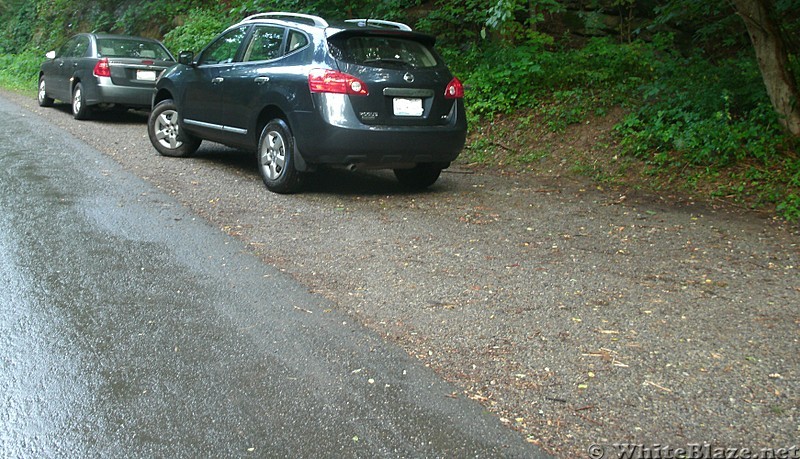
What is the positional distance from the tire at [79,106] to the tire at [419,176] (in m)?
8.27

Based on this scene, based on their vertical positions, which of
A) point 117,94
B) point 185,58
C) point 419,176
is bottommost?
point 419,176

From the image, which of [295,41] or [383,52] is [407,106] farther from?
[295,41]

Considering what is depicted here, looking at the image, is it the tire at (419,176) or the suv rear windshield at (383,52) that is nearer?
the suv rear windshield at (383,52)

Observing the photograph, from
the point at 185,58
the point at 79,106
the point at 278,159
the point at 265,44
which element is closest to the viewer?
the point at 278,159

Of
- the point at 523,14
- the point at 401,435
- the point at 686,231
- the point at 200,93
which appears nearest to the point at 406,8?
the point at 523,14

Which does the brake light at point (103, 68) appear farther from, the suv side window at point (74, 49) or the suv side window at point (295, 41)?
the suv side window at point (295, 41)

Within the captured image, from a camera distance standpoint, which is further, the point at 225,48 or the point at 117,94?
the point at 117,94

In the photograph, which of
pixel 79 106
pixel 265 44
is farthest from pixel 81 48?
pixel 265 44

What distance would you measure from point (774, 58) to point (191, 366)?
8358 millimetres

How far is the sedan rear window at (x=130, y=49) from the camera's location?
635 inches

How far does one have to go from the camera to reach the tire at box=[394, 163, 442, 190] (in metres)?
9.81

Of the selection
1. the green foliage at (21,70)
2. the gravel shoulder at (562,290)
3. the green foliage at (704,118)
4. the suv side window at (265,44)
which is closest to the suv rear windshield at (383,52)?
the suv side window at (265,44)

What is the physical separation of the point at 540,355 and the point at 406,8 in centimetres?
1341

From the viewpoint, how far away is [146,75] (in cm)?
1575
